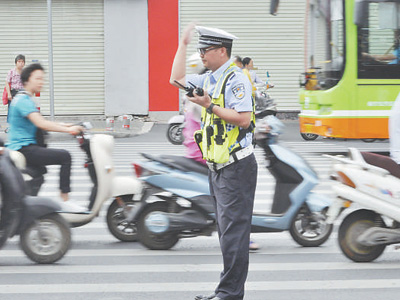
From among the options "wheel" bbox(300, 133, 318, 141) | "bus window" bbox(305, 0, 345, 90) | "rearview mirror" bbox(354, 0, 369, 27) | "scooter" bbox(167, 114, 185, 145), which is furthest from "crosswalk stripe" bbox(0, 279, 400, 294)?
"wheel" bbox(300, 133, 318, 141)

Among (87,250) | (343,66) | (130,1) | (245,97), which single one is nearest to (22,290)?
(87,250)

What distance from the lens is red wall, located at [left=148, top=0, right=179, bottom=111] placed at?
23.6 meters

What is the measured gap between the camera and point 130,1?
23.5 metres

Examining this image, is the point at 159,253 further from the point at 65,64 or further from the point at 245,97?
the point at 65,64

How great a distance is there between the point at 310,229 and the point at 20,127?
2.85m

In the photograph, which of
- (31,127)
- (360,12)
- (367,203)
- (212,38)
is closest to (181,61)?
(212,38)

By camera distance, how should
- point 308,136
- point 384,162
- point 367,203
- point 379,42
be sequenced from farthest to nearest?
point 308,136, point 379,42, point 384,162, point 367,203

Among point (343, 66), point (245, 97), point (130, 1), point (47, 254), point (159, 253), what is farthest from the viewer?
point (130, 1)

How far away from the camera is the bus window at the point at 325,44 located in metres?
13.0

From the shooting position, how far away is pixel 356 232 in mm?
6477

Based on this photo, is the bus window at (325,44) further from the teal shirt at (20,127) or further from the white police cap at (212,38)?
the white police cap at (212,38)

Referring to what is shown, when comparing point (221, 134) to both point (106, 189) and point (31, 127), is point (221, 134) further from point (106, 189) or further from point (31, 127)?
point (31, 127)

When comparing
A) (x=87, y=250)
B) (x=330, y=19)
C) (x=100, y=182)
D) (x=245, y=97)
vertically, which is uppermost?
(x=330, y=19)

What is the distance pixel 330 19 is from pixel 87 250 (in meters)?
7.66
